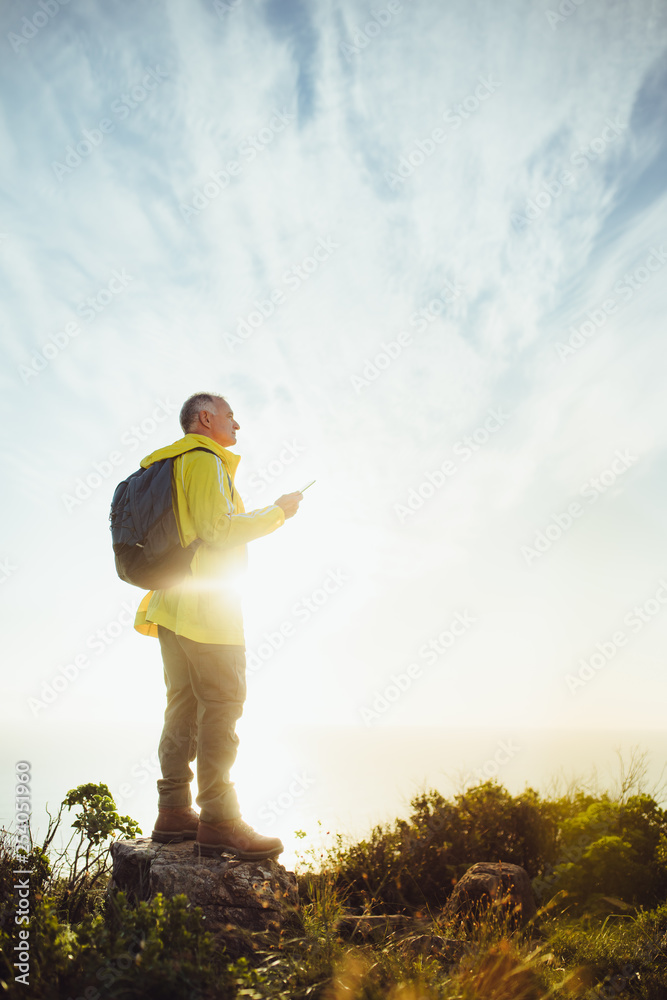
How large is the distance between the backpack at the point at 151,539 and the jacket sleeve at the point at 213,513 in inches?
4.5

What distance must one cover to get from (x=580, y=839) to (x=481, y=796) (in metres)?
1.17

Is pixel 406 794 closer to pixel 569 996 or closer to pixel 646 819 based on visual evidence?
pixel 646 819

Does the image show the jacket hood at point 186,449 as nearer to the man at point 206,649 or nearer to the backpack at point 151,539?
the man at point 206,649

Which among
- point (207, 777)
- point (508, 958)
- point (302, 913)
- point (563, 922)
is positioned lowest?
point (563, 922)

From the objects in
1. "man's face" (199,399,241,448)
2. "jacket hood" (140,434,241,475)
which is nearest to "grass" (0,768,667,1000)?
"jacket hood" (140,434,241,475)

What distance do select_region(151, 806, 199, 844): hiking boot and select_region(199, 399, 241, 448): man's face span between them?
287 cm

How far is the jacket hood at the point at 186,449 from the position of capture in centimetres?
408

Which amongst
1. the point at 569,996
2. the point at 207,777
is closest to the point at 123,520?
the point at 207,777

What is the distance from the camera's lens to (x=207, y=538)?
12.7 feet

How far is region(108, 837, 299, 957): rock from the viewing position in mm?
3535

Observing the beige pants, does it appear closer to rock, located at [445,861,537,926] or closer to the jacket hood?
the jacket hood

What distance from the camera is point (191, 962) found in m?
2.68

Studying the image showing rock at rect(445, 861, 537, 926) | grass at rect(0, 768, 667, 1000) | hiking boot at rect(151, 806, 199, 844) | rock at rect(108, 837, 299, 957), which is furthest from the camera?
rock at rect(445, 861, 537, 926)

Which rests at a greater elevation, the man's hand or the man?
the man's hand
